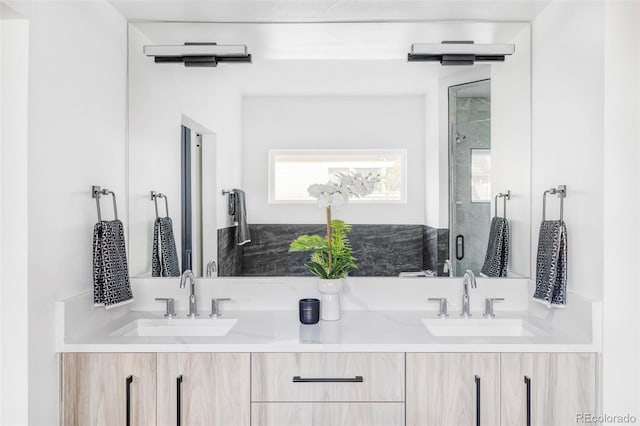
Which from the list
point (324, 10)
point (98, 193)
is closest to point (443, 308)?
point (324, 10)

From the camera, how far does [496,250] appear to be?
221 cm

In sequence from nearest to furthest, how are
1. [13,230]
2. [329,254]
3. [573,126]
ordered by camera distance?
[13,230]
[573,126]
[329,254]

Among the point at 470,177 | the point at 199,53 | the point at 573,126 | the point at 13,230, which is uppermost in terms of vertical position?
the point at 199,53

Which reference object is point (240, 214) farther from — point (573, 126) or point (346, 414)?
point (573, 126)

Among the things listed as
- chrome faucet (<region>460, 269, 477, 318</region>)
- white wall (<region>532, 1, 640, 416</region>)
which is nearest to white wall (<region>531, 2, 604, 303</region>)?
white wall (<region>532, 1, 640, 416</region>)

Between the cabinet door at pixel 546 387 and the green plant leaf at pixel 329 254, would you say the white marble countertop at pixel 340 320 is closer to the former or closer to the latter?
the cabinet door at pixel 546 387

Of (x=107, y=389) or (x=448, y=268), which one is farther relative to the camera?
(x=448, y=268)

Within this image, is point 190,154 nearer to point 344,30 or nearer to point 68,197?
point 68,197

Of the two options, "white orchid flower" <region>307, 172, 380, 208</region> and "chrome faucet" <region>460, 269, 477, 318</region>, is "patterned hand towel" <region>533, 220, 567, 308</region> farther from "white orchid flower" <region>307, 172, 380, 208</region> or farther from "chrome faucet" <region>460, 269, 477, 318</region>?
"white orchid flower" <region>307, 172, 380, 208</region>

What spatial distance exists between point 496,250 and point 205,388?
56.4 inches

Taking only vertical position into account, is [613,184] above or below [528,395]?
above

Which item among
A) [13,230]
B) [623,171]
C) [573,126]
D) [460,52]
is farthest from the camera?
[460,52]

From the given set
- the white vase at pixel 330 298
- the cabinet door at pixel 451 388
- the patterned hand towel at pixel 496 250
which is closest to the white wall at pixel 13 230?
the white vase at pixel 330 298
